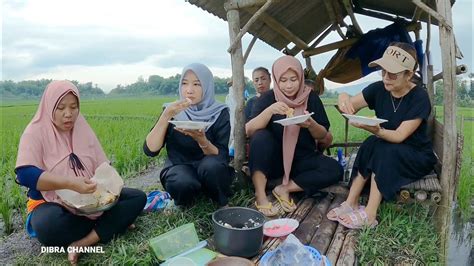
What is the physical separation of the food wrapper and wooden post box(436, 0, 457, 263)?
2.25m

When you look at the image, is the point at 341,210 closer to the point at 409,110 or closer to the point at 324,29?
the point at 409,110

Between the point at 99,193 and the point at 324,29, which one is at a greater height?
the point at 324,29

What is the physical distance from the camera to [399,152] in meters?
2.54

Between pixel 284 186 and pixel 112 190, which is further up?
pixel 112 190

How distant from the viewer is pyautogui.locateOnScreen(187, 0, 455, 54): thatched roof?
171 inches

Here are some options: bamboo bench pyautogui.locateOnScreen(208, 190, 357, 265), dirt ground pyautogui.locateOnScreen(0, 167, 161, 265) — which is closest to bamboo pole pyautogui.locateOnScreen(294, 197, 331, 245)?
bamboo bench pyautogui.locateOnScreen(208, 190, 357, 265)

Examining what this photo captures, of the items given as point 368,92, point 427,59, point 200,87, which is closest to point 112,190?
point 200,87

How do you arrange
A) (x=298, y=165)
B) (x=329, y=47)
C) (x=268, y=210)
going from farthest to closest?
(x=329, y=47) → (x=298, y=165) → (x=268, y=210)

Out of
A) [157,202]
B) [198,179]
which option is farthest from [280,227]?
[157,202]

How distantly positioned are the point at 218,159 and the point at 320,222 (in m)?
0.86

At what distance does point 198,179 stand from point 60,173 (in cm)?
91

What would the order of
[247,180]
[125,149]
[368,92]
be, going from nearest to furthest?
[368,92] < [247,180] < [125,149]

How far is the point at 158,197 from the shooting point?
309 centimetres

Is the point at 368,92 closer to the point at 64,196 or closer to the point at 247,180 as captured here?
the point at 247,180
